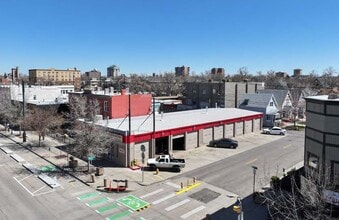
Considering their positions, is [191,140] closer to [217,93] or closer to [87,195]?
[87,195]

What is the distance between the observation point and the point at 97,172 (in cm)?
2981

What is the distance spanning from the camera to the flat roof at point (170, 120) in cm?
3662

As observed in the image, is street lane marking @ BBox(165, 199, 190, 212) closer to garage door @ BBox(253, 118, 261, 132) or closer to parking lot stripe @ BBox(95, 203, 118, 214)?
parking lot stripe @ BBox(95, 203, 118, 214)

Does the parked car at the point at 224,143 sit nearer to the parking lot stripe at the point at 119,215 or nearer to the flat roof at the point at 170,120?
the flat roof at the point at 170,120

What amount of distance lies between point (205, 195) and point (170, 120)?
18.3 m

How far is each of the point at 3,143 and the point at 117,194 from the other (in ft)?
93.5

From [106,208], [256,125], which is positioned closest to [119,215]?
[106,208]

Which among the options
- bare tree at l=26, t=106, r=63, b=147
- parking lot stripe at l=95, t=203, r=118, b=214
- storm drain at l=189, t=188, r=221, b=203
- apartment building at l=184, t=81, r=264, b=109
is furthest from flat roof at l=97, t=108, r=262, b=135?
apartment building at l=184, t=81, r=264, b=109

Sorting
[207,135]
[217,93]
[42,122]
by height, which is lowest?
[207,135]

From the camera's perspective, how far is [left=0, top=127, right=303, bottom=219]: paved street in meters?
22.2

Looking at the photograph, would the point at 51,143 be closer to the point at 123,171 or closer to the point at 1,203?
the point at 123,171

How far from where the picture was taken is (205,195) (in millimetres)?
25375

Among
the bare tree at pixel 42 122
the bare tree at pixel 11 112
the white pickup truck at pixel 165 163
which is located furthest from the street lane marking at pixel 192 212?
the bare tree at pixel 11 112

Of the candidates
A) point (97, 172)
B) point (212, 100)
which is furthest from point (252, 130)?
point (97, 172)
